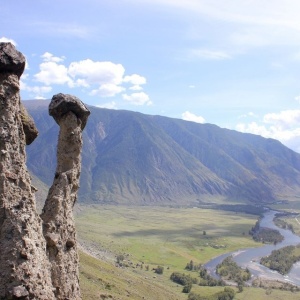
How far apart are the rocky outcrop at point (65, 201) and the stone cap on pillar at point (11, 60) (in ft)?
14.2

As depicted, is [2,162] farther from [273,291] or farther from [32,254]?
[273,291]

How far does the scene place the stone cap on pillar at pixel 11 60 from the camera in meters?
20.2

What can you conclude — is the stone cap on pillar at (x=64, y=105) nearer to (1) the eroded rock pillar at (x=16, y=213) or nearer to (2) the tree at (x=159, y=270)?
(1) the eroded rock pillar at (x=16, y=213)

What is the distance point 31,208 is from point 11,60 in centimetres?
745

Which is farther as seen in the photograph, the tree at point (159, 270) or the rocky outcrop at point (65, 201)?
the tree at point (159, 270)

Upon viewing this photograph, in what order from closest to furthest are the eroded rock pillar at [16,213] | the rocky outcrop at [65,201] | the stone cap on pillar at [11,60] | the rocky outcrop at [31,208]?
the eroded rock pillar at [16,213], the rocky outcrop at [31,208], the stone cap on pillar at [11,60], the rocky outcrop at [65,201]

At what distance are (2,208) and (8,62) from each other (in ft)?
23.7

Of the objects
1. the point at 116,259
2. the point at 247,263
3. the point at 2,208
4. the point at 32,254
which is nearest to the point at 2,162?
the point at 2,208

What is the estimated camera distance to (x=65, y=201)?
2328 centimetres

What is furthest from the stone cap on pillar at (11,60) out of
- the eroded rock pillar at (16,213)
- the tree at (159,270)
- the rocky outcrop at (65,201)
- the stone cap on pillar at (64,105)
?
the tree at (159,270)

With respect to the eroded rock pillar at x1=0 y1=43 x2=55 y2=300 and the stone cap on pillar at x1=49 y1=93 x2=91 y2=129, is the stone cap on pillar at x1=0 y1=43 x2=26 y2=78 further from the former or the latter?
the stone cap on pillar at x1=49 y1=93 x2=91 y2=129

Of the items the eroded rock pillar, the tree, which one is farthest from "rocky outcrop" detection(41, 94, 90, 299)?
the tree

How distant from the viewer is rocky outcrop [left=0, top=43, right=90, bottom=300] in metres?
17.4

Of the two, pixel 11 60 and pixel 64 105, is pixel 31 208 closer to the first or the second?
pixel 11 60
